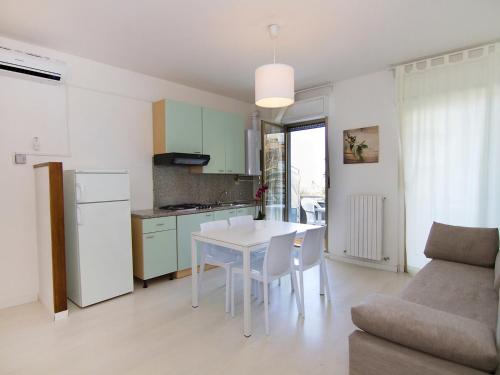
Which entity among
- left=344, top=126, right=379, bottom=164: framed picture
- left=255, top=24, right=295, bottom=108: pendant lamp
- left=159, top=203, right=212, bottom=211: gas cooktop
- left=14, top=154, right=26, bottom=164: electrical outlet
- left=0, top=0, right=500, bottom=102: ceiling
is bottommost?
left=159, top=203, right=212, bottom=211: gas cooktop

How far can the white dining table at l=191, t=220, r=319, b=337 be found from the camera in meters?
2.33

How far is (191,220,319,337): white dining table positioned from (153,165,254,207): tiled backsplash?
1.53m

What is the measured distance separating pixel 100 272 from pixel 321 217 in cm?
364

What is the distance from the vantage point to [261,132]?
4973 millimetres

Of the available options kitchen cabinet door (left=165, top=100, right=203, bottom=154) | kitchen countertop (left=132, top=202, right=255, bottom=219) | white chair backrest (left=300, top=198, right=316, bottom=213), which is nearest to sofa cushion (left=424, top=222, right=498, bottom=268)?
white chair backrest (left=300, top=198, right=316, bottom=213)

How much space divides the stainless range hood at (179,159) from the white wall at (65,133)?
19 cm

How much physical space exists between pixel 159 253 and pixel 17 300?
1424 mm

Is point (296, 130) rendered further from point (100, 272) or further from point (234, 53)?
point (100, 272)

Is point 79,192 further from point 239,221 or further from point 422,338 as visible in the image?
point 422,338

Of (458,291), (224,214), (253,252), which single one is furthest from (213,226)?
(458,291)

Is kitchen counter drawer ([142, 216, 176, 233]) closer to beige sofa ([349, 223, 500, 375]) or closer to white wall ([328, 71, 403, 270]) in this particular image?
white wall ([328, 71, 403, 270])

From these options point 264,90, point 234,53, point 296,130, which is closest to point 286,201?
point 296,130

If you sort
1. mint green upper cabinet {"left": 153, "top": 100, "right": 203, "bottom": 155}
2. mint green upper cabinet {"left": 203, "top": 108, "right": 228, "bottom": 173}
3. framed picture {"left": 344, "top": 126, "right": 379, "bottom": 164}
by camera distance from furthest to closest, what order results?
mint green upper cabinet {"left": 203, "top": 108, "right": 228, "bottom": 173} → framed picture {"left": 344, "top": 126, "right": 379, "bottom": 164} → mint green upper cabinet {"left": 153, "top": 100, "right": 203, "bottom": 155}

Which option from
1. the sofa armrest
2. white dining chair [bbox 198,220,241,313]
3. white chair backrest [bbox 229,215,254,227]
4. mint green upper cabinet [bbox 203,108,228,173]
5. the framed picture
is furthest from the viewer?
mint green upper cabinet [bbox 203,108,228,173]
